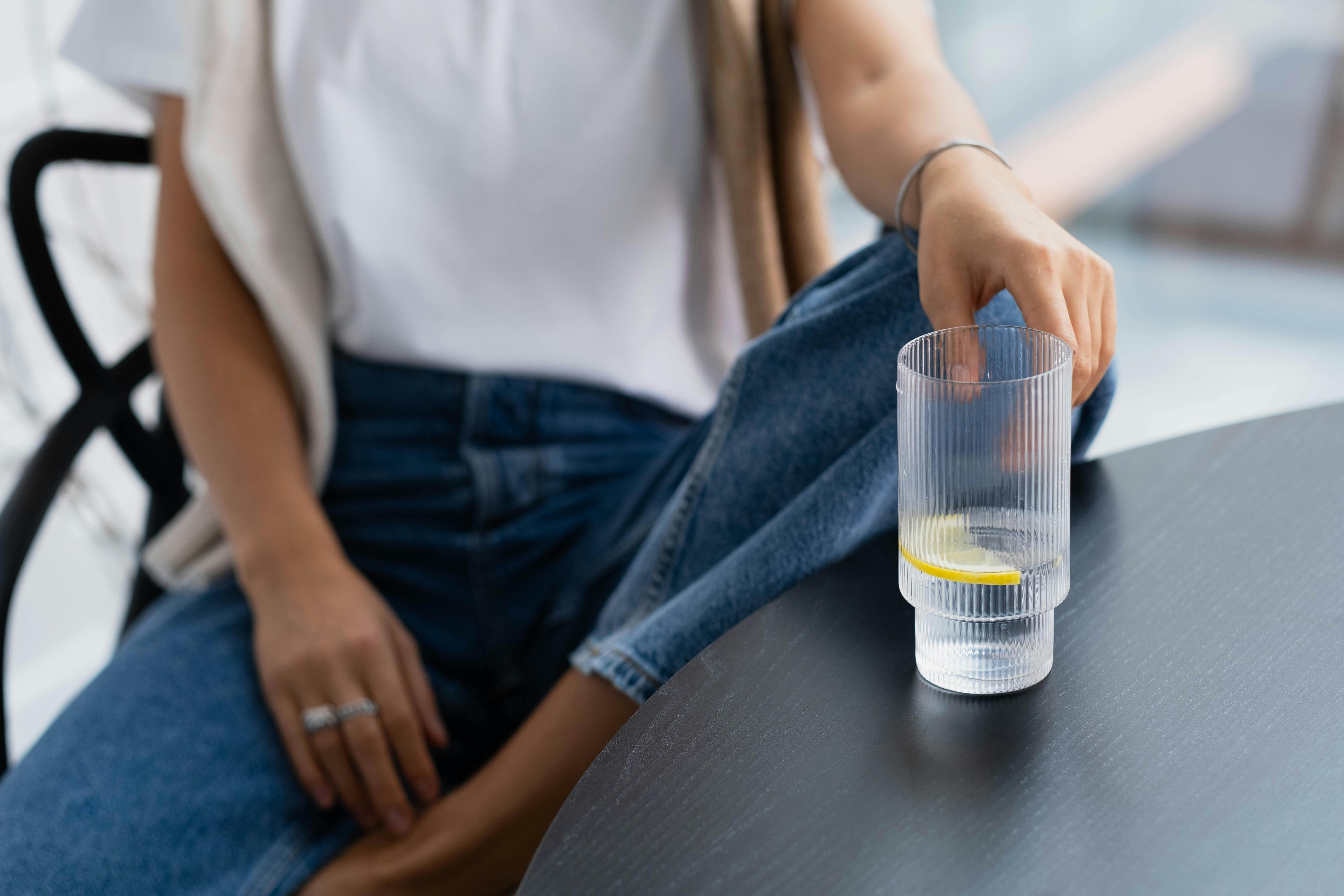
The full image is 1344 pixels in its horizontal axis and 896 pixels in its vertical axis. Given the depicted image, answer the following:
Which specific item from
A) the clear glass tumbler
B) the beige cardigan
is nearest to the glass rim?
the clear glass tumbler

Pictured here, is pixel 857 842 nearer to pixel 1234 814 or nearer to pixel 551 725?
pixel 1234 814

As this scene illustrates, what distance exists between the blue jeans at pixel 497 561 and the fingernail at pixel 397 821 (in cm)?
3

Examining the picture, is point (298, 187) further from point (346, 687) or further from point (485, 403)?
point (346, 687)

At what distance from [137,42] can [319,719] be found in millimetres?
551

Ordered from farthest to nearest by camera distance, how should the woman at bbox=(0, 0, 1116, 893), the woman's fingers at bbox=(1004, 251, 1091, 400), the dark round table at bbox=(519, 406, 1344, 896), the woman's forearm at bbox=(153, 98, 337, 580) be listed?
the woman's forearm at bbox=(153, 98, 337, 580)
the woman at bbox=(0, 0, 1116, 893)
the woman's fingers at bbox=(1004, 251, 1091, 400)
the dark round table at bbox=(519, 406, 1344, 896)

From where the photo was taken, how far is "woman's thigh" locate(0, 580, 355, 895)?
65 cm

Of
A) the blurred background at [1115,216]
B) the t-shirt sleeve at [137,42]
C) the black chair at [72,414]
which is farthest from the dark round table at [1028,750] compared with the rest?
the blurred background at [1115,216]

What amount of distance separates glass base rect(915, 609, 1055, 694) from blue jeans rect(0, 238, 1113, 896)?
0.36 ft

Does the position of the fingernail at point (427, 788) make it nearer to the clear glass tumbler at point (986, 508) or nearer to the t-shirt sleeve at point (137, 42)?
the clear glass tumbler at point (986, 508)

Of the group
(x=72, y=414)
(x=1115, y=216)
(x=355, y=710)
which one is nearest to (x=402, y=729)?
(x=355, y=710)

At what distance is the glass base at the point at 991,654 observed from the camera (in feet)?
1.49

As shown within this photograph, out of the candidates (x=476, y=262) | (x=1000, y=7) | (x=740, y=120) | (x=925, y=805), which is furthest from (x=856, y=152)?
(x=1000, y=7)

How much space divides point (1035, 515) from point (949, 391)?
0.06m

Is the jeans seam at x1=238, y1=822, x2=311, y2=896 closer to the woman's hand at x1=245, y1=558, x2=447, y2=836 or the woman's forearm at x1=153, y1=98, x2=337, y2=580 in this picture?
the woman's hand at x1=245, y1=558, x2=447, y2=836
